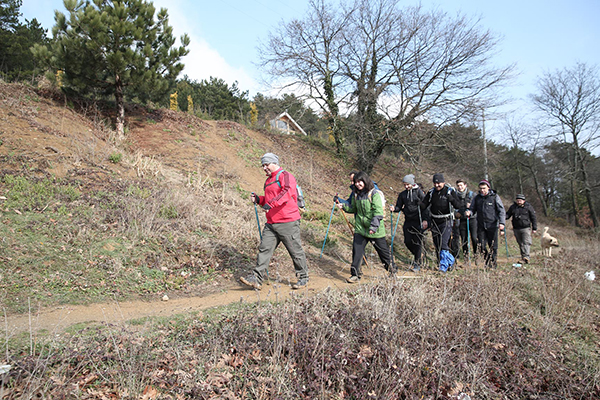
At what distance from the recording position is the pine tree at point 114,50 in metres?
11.1

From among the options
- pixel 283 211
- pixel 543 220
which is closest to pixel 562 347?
pixel 283 211

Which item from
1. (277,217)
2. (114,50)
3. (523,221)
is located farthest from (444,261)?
(114,50)

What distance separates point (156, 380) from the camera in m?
3.03

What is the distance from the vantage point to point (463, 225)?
9430 millimetres

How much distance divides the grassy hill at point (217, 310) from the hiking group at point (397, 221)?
61cm

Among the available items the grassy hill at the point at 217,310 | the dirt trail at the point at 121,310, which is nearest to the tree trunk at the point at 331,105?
the grassy hill at the point at 217,310

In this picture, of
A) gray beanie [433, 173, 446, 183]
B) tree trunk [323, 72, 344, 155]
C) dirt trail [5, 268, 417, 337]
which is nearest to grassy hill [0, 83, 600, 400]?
dirt trail [5, 268, 417, 337]

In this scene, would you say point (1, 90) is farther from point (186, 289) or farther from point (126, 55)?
point (186, 289)

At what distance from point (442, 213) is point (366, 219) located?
2.15 meters

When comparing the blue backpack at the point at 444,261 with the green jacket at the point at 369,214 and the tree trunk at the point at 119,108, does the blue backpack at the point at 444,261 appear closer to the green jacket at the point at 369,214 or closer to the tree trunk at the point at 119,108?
the green jacket at the point at 369,214

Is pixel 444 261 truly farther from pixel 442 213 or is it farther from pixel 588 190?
pixel 588 190

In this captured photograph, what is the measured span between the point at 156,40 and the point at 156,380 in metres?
12.4

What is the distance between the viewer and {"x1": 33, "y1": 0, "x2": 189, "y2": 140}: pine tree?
36.5 ft

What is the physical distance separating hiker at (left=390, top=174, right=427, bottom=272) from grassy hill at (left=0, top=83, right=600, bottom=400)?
1.22 meters
